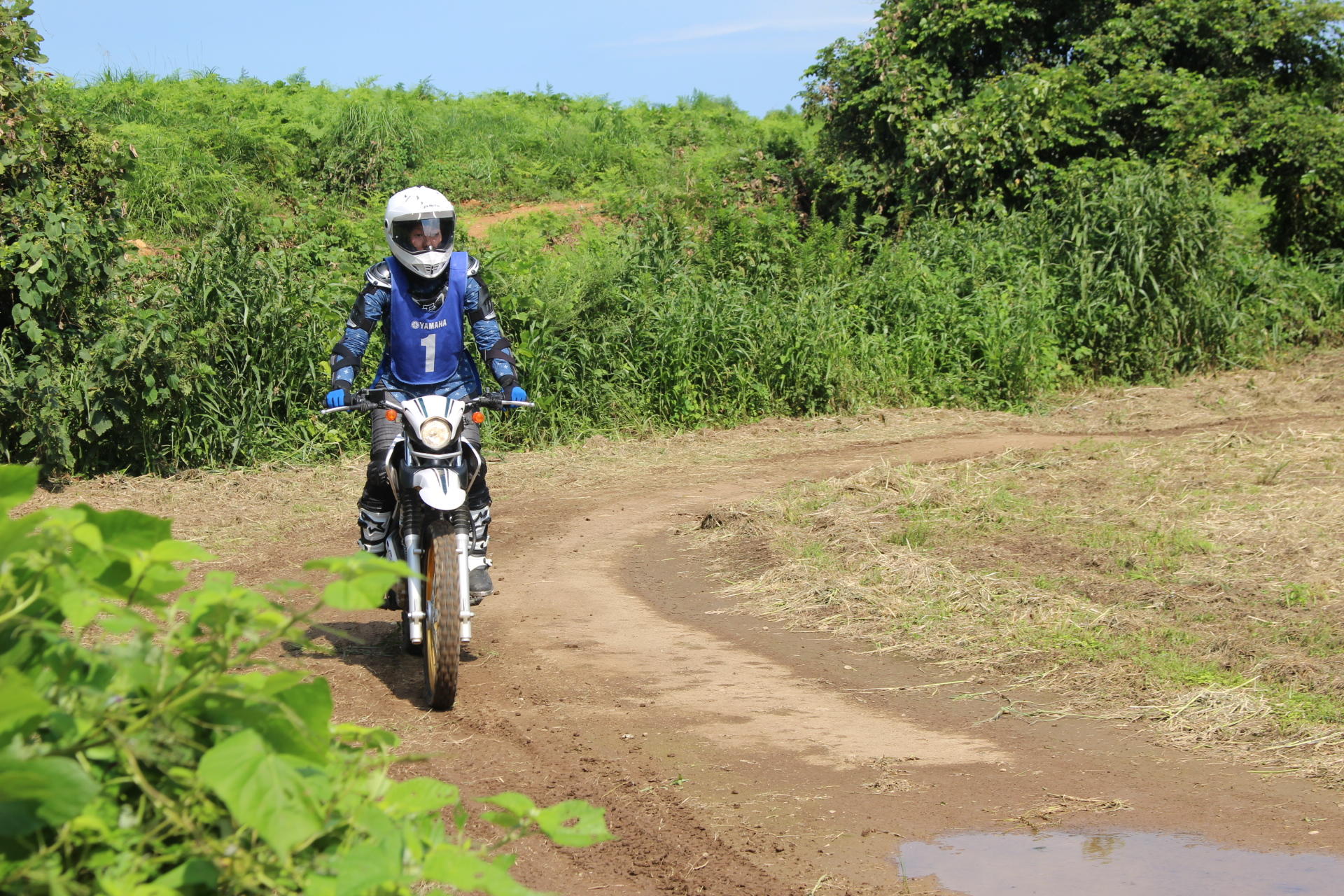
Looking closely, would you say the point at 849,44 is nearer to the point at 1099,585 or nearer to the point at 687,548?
the point at 687,548

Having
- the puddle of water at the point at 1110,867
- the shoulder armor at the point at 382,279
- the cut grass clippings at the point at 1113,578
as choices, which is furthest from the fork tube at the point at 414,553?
the puddle of water at the point at 1110,867

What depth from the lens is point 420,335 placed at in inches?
223

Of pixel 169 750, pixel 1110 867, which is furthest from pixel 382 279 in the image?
→ pixel 169 750

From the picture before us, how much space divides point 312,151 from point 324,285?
27.5 feet

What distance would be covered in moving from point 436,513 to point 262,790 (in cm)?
361

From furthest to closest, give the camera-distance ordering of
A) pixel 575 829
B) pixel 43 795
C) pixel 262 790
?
1. pixel 575 829
2. pixel 262 790
3. pixel 43 795

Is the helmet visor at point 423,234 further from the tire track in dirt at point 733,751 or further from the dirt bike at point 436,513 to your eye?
the tire track in dirt at point 733,751

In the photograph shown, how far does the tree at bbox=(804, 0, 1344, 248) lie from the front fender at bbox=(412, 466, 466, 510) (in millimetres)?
11950

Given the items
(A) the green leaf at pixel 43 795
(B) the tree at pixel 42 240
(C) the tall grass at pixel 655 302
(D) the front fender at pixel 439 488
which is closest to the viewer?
(A) the green leaf at pixel 43 795

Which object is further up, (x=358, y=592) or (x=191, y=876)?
(x=358, y=592)

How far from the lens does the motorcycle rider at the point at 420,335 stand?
217 inches

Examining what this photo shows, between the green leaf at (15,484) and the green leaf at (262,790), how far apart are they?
1.44 feet

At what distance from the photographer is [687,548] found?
26.6ft

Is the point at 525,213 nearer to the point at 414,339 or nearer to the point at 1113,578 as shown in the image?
the point at 414,339
